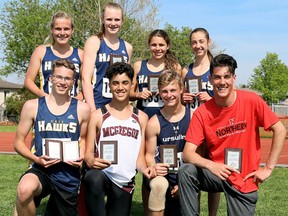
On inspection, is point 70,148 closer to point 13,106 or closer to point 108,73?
point 108,73

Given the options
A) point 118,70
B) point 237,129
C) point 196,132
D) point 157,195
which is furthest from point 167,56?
point 157,195

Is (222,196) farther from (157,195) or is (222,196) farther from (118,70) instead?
(118,70)

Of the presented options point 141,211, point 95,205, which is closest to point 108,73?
point 95,205

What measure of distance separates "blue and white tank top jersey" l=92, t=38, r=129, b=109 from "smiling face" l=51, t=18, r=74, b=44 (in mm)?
414

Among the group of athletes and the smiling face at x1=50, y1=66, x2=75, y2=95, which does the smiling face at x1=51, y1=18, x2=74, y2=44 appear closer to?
the group of athletes

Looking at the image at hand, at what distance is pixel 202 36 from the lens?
20.0 feet

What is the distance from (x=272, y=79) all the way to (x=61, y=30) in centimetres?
5949

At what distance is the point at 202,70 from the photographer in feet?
19.8

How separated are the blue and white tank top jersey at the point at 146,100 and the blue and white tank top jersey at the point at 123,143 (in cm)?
69

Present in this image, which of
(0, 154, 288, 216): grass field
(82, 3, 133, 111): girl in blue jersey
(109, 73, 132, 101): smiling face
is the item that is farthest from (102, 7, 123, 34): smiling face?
(0, 154, 288, 216): grass field

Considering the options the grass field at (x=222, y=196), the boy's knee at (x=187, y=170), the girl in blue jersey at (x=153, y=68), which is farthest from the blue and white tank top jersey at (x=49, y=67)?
the grass field at (x=222, y=196)

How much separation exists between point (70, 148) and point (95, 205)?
622 mm

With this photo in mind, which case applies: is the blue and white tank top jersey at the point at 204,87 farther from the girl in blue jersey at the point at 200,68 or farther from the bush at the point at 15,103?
the bush at the point at 15,103

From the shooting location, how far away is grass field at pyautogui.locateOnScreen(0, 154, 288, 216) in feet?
23.0
